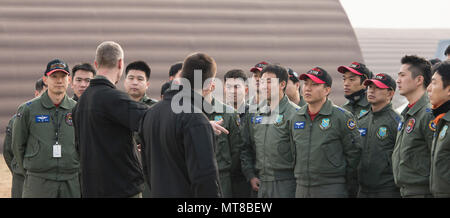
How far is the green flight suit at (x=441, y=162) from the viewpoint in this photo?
10.6 feet

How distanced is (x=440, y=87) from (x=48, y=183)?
3182 millimetres

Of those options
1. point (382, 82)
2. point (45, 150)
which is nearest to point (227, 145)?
point (382, 82)

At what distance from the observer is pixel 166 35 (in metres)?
11.7

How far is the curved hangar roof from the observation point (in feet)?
35.4

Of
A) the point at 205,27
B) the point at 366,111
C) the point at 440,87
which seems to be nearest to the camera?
the point at 440,87

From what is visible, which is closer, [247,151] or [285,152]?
[285,152]

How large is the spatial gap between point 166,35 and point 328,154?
8156 millimetres

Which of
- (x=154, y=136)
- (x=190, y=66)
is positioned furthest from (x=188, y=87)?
(x=154, y=136)

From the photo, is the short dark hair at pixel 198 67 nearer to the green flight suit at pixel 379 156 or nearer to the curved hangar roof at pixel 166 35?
the green flight suit at pixel 379 156

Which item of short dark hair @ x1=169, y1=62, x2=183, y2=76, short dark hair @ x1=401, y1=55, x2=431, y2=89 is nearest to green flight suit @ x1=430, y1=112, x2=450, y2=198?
short dark hair @ x1=401, y1=55, x2=431, y2=89

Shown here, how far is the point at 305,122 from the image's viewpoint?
4.22 metres

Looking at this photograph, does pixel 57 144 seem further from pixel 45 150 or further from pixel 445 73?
pixel 445 73

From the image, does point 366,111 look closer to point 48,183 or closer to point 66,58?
point 48,183

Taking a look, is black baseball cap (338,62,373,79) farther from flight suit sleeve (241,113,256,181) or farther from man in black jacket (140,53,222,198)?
man in black jacket (140,53,222,198)
